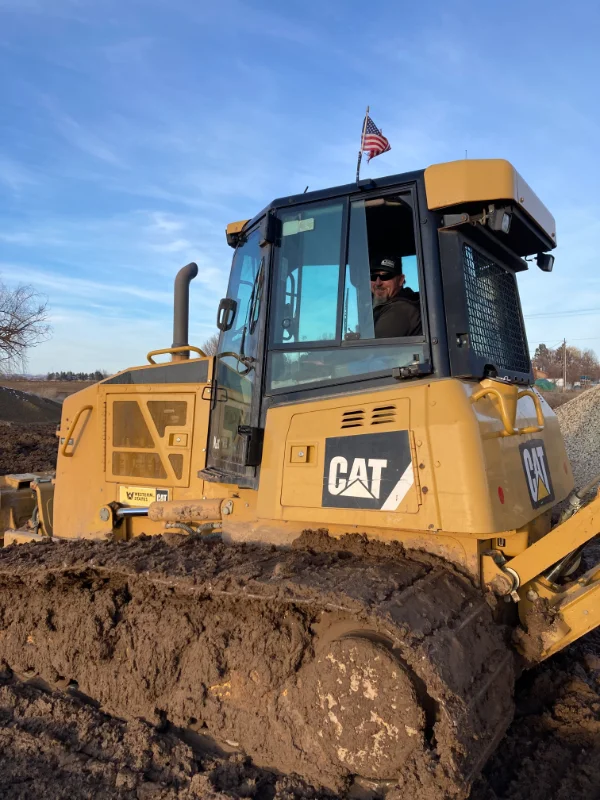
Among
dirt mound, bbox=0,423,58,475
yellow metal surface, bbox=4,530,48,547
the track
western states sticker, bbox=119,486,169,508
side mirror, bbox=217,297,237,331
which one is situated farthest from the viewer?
dirt mound, bbox=0,423,58,475

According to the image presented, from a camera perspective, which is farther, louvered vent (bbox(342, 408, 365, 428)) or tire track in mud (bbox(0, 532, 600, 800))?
louvered vent (bbox(342, 408, 365, 428))

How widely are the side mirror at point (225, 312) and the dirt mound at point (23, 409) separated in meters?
21.4

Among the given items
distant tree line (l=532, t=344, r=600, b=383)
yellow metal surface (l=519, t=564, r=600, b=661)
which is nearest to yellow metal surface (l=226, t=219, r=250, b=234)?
yellow metal surface (l=519, t=564, r=600, b=661)

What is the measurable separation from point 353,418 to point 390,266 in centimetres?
116

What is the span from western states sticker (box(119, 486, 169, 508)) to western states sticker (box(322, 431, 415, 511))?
161 centimetres

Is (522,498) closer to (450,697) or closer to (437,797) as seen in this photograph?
(450,697)

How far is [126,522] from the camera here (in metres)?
4.56

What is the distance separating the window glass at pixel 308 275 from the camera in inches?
136

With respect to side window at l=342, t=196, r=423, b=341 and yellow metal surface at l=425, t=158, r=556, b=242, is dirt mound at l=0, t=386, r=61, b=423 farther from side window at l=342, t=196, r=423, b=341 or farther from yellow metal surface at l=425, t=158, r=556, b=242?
yellow metal surface at l=425, t=158, r=556, b=242

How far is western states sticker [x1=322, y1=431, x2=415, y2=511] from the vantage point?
297 centimetres

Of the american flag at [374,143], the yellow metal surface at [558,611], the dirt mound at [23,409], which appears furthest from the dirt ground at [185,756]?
the dirt mound at [23,409]

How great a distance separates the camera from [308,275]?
3566mm

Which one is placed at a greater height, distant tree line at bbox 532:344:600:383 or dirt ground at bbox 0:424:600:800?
distant tree line at bbox 532:344:600:383

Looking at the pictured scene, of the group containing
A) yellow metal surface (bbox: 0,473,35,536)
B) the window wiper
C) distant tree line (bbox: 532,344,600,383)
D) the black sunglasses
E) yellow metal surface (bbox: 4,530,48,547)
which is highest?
distant tree line (bbox: 532,344,600,383)
